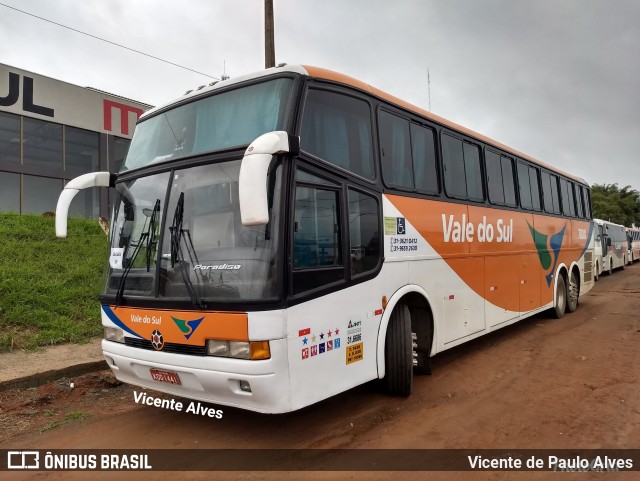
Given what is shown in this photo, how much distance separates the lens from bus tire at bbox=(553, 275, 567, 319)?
11.2 meters

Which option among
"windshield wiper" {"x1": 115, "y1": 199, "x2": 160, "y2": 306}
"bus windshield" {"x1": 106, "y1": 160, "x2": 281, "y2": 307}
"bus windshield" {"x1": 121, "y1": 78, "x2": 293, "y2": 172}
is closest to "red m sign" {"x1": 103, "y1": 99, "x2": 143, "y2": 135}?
"bus windshield" {"x1": 121, "y1": 78, "x2": 293, "y2": 172}

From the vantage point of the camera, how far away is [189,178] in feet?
14.5

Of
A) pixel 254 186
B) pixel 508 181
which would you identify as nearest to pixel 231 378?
pixel 254 186

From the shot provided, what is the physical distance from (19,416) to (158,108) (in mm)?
3604

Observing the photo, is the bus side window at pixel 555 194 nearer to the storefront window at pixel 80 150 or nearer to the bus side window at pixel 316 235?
the bus side window at pixel 316 235

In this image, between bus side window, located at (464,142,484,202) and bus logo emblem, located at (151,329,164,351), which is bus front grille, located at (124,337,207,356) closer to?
bus logo emblem, located at (151,329,164,351)

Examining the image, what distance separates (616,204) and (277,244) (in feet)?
214

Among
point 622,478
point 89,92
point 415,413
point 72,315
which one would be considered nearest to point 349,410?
point 415,413

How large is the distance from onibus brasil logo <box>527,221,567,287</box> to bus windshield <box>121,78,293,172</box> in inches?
261

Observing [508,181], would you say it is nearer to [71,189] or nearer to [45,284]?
[71,189]

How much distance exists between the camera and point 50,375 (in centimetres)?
623

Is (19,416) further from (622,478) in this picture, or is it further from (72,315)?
(622,478)

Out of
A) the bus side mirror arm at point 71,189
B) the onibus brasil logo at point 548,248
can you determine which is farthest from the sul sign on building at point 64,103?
the onibus brasil logo at point 548,248

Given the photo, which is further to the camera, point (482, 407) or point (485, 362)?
point (485, 362)
